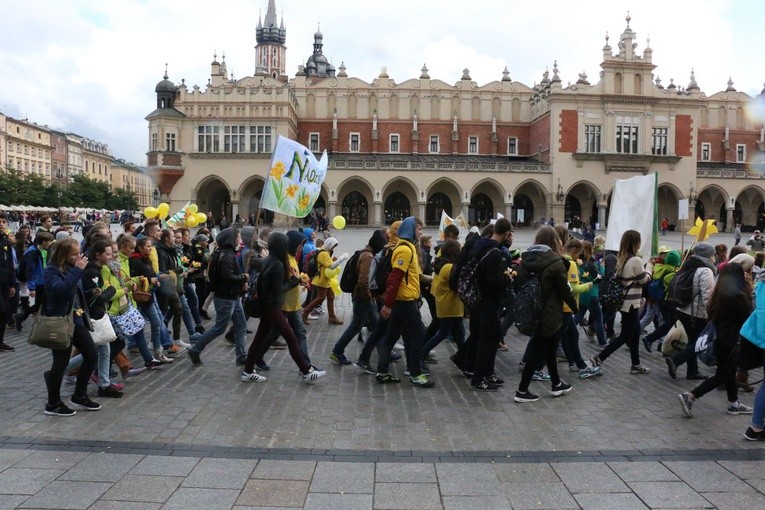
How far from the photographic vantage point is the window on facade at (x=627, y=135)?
1818 inches

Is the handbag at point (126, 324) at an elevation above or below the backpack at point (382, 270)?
below

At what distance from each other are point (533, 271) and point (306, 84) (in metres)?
46.8

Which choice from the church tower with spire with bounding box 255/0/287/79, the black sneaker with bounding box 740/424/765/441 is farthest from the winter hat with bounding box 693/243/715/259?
the church tower with spire with bounding box 255/0/287/79

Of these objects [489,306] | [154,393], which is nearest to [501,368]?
[489,306]

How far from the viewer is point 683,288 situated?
24.3 feet

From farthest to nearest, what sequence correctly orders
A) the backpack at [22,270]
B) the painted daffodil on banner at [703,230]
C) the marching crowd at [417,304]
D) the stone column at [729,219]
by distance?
1. the stone column at [729,219]
2. the painted daffodil on banner at [703,230]
3. the backpack at [22,270]
4. the marching crowd at [417,304]

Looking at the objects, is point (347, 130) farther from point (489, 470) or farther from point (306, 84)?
point (489, 470)

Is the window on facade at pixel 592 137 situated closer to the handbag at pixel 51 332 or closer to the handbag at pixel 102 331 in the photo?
the handbag at pixel 102 331

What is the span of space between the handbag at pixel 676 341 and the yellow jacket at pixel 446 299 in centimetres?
260

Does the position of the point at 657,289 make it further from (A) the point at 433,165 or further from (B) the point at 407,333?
(A) the point at 433,165

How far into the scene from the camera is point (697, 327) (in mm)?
7402

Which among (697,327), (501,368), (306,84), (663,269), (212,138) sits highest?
(306,84)

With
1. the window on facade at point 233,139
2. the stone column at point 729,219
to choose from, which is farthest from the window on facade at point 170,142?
the stone column at point 729,219

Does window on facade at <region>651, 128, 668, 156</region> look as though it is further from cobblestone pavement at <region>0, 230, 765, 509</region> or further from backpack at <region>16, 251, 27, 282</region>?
backpack at <region>16, 251, 27, 282</region>
